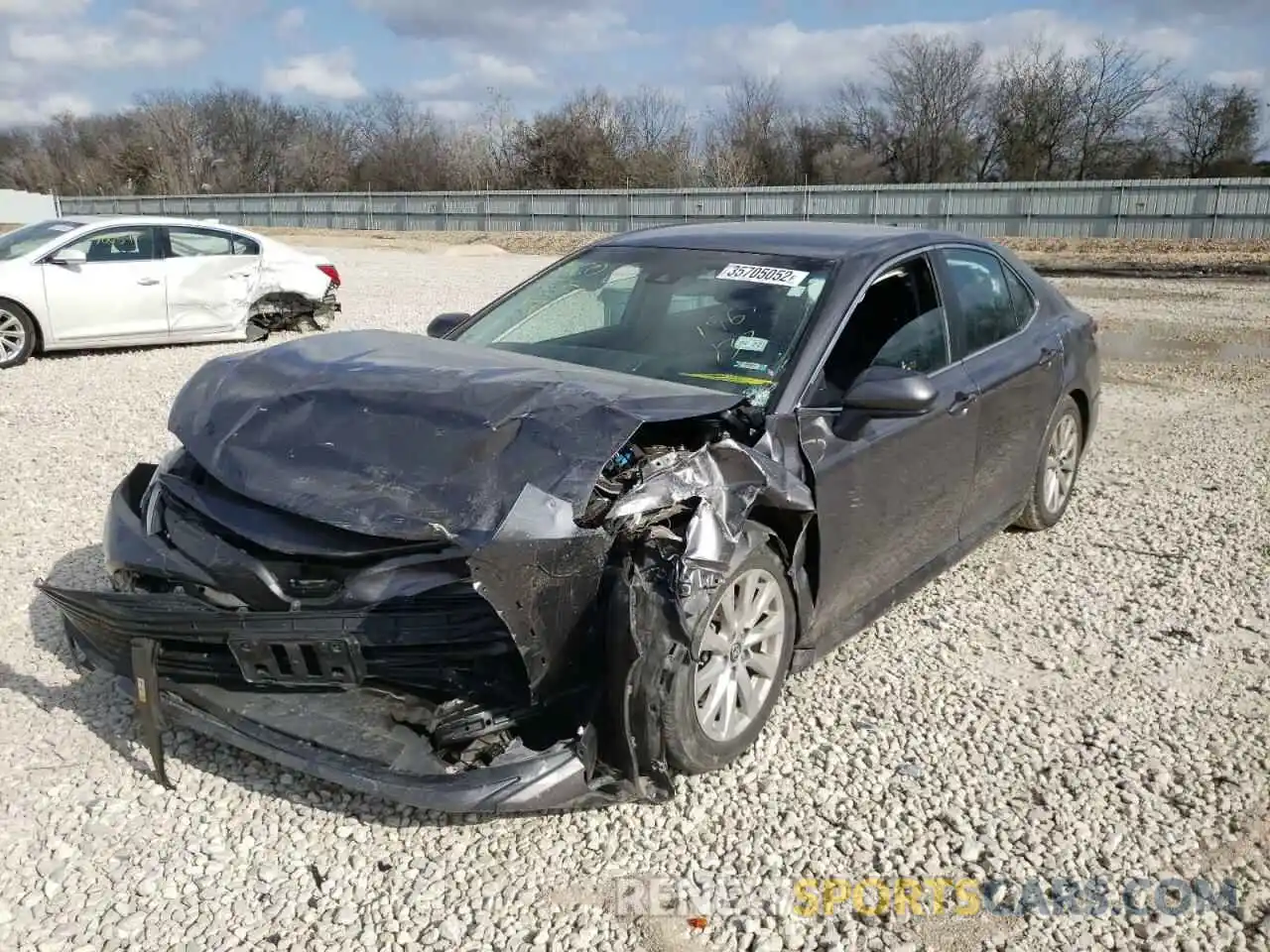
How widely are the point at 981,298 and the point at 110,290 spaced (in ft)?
29.3

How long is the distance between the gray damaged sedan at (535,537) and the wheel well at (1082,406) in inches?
69.5

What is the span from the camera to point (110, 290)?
1054 centimetres

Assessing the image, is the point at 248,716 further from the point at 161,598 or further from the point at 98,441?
the point at 98,441

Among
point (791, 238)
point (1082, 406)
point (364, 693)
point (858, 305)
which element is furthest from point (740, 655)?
point (1082, 406)

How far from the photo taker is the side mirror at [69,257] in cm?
1027

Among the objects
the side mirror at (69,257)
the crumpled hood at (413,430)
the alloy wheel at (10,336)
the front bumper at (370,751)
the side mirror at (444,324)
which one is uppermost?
the side mirror at (69,257)

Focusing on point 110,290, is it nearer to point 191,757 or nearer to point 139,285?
point 139,285

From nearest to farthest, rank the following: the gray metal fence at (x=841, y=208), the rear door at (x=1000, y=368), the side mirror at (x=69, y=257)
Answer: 1. the rear door at (x=1000, y=368)
2. the side mirror at (x=69, y=257)
3. the gray metal fence at (x=841, y=208)

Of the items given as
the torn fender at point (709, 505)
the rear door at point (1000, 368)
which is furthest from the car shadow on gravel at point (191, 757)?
the rear door at point (1000, 368)

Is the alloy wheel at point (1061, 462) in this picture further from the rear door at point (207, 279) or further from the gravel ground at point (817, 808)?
the rear door at point (207, 279)

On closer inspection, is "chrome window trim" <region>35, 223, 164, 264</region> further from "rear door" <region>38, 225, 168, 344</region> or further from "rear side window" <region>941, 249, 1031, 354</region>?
"rear side window" <region>941, 249, 1031, 354</region>

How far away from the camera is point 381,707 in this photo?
3.03 m

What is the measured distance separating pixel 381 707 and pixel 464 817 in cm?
43

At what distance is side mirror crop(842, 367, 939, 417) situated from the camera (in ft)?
11.7
